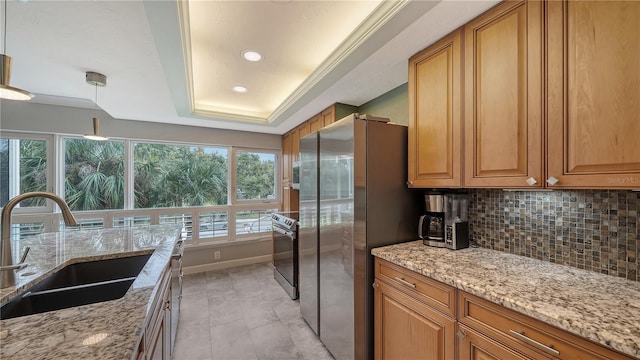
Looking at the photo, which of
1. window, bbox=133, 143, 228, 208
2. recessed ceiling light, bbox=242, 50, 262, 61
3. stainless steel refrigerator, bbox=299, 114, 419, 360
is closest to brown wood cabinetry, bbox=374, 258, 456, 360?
stainless steel refrigerator, bbox=299, 114, 419, 360

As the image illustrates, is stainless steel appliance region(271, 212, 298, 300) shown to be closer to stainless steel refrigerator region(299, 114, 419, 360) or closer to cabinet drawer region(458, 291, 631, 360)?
stainless steel refrigerator region(299, 114, 419, 360)

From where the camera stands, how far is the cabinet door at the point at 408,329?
1201mm

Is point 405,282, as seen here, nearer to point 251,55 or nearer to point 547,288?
point 547,288

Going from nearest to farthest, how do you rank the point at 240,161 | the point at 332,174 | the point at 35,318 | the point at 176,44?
1. the point at 35,318
2. the point at 176,44
3. the point at 332,174
4. the point at 240,161

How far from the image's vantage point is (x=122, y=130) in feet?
11.0

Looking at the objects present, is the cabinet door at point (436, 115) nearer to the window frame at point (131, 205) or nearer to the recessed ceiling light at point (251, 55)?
the recessed ceiling light at point (251, 55)

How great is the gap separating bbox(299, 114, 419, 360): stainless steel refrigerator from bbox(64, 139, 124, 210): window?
3086 millimetres

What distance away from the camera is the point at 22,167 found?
2904 mm

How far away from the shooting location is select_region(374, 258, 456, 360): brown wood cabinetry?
120cm

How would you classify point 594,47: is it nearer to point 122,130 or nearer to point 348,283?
point 348,283

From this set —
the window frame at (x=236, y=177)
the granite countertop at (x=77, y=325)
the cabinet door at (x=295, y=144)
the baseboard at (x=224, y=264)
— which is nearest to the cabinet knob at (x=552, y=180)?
the granite countertop at (x=77, y=325)

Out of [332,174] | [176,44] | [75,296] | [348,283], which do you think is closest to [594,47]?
[332,174]

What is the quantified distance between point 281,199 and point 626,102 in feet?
13.0

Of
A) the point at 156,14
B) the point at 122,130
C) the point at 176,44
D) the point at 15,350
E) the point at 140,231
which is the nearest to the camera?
the point at 15,350
